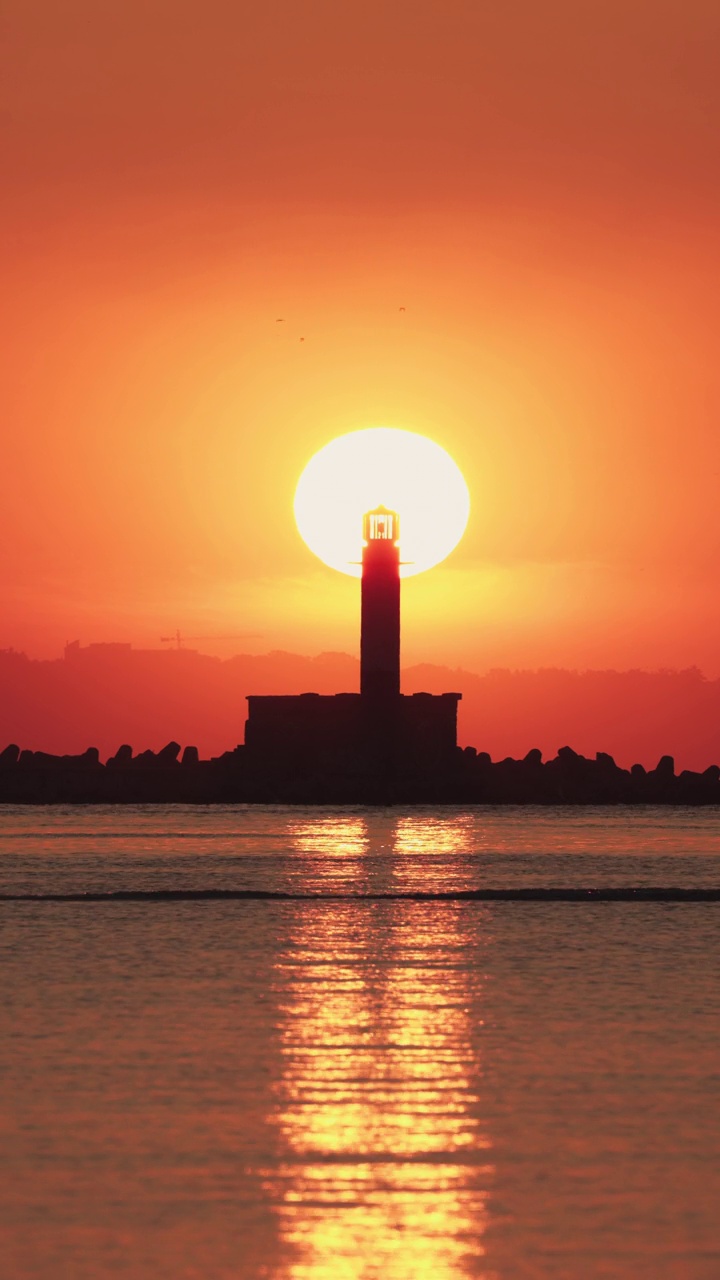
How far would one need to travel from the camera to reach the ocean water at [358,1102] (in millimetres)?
6605

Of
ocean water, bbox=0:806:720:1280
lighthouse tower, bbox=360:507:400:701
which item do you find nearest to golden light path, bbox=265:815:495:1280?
ocean water, bbox=0:806:720:1280

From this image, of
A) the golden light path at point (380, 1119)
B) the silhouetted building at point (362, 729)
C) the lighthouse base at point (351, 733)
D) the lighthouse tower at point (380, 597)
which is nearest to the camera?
the golden light path at point (380, 1119)

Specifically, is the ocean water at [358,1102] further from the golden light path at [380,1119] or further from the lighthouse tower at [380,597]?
the lighthouse tower at [380,597]

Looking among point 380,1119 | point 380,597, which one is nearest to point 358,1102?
point 380,1119

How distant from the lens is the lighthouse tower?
255ft

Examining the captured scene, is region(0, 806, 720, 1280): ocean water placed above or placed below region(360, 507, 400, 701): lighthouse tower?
below

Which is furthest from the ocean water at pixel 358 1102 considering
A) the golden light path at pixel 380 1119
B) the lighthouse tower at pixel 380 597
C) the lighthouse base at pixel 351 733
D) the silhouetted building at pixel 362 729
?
the lighthouse base at pixel 351 733

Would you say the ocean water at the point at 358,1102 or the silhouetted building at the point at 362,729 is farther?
the silhouetted building at the point at 362,729

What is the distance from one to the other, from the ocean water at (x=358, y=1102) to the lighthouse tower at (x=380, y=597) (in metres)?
52.1

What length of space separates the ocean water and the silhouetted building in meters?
62.2

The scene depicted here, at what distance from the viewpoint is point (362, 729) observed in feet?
325

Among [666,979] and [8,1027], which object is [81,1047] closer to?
[8,1027]

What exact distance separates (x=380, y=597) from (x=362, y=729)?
22.6 meters

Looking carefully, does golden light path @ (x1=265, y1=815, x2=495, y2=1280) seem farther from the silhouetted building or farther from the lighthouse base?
the lighthouse base
